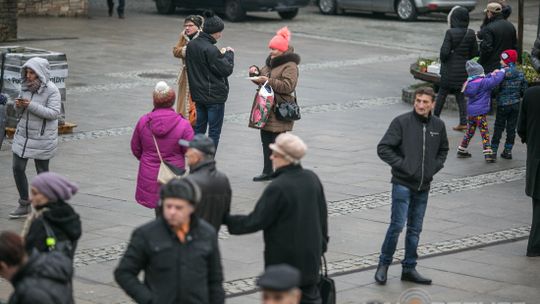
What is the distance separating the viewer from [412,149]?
1004 cm

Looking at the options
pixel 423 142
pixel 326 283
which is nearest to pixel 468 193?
pixel 423 142

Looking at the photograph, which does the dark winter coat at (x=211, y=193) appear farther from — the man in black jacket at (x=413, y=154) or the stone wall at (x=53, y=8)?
the stone wall at (x=53, y=8)

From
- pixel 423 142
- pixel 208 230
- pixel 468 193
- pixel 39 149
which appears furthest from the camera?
pixel 468 193

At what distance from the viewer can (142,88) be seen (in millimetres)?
21094

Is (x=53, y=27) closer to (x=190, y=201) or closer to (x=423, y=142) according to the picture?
(x=423, y=142)

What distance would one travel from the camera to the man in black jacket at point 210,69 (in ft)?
47.0

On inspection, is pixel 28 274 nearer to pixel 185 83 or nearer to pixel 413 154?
pixel 413 154

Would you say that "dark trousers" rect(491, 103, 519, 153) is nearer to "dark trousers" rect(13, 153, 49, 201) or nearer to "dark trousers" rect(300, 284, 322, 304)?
"dark trousers" rect(13, 153, 49, 201)

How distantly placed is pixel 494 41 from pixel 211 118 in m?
5.43

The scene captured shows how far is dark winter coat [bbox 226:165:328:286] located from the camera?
778 centimetres

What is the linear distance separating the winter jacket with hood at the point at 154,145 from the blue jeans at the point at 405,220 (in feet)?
6.04

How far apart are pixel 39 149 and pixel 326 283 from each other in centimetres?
471

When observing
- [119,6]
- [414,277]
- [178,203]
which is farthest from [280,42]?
[119,6]

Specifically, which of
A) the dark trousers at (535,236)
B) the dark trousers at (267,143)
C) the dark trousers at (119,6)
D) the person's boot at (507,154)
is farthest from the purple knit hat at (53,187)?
the dark trousers at (119,6)
